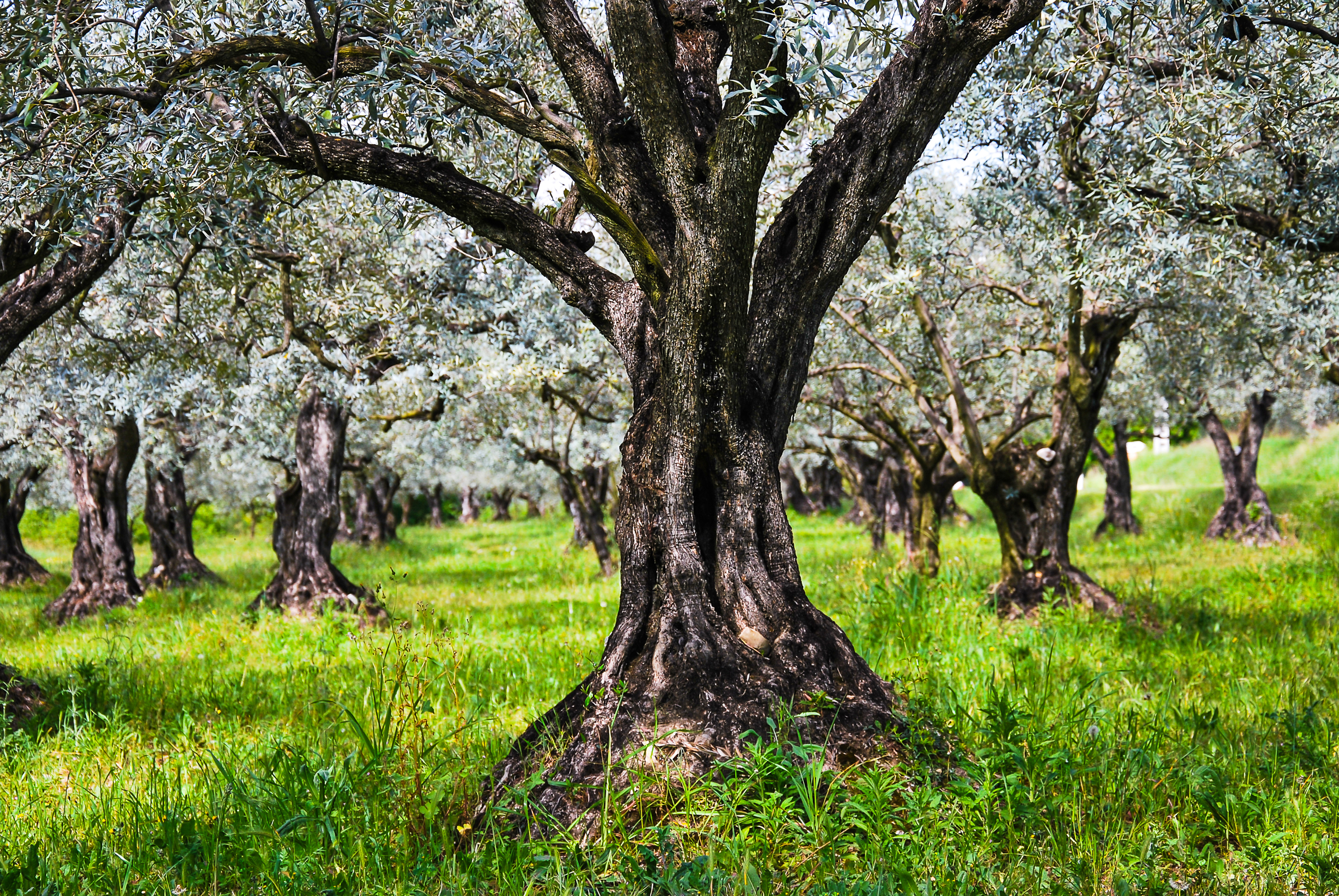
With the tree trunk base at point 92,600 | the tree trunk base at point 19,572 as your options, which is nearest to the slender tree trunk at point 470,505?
the tree trunk base at point 19,572

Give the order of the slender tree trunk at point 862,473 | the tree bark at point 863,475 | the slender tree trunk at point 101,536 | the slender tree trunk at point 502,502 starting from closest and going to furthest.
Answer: the slender tree trunk at point 101,536 < the tree bark at point 863,475 < the slender tree trunk at point 862,473 < the slender tree trunk at point 502,502

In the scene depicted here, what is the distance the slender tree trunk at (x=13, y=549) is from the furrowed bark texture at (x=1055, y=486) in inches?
1071

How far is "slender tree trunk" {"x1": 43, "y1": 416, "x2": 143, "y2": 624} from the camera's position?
18656mm

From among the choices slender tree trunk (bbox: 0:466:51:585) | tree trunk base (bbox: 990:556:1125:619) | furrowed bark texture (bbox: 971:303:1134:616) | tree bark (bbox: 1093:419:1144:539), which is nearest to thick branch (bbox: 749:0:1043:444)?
furrowed bark texture (bbox: 971:303:1134:616)

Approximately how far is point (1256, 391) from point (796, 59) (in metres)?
20.8

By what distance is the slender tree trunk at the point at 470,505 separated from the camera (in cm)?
6062

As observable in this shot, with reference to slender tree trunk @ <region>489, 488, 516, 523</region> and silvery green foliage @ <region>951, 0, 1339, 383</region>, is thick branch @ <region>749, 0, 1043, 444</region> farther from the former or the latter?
slender tree trunk @ <region>489, 488, 516, 523</region>

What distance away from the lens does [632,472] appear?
519 cm

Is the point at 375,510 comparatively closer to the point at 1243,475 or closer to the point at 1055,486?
the point at 1243,475

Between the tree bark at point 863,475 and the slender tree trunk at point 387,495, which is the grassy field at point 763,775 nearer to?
the tree bark at point 863,475

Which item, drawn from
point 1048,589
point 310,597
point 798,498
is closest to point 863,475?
point 798,498

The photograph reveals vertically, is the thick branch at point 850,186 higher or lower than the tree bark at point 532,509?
higher

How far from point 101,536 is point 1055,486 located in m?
18.8

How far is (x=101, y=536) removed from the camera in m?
19.3
